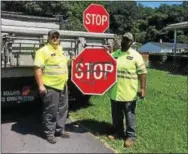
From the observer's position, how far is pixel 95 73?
19.8ft

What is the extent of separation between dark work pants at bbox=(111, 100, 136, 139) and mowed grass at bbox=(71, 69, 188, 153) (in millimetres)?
190

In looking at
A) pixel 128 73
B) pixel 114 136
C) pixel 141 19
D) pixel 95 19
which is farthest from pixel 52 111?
pixel 141 19

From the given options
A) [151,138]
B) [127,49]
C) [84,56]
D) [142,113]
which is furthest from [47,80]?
[142,113]

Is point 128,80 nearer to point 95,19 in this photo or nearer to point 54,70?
point 54,70

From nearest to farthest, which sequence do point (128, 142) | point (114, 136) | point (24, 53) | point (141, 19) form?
1. point (128, 142)
2. point (114, 136)
3. point (24, 53)
4. point (141, 19)

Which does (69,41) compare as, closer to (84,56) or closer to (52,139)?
(84,56)

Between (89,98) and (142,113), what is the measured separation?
4.42ft

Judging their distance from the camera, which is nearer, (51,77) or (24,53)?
(51,77)

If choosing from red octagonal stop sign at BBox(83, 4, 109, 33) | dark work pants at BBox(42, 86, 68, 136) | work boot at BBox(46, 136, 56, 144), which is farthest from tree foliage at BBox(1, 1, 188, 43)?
work boot at BBox(46, 136, 56, 144)

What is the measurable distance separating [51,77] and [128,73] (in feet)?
3.63

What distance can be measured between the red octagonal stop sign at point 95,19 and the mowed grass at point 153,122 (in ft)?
5.10

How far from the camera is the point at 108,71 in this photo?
6012 millimetres

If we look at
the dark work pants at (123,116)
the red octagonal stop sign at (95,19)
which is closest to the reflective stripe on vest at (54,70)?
the dark work pants at (123,116)

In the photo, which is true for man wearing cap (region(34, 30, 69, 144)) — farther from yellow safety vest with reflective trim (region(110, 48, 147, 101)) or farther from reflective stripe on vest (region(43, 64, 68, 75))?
yellow safety vest with reflective trim (region(110, 48, 147, 101))
